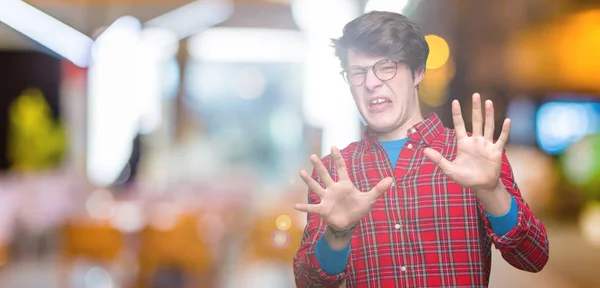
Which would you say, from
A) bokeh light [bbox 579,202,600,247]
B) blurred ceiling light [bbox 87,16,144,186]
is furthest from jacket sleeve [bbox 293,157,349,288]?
bokeh light [bbox 579,202,600,247]

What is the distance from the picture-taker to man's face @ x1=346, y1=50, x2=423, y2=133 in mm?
937

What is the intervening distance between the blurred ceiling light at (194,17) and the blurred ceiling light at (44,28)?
828 millimetres

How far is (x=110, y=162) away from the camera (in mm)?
Result: 4363

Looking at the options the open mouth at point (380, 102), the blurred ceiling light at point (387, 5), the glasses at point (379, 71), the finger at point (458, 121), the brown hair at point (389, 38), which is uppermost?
the blurred ceiling light at point (387, 5)

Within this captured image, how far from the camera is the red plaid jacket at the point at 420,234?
3.02ft

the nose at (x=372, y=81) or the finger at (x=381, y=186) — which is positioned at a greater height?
the nose at (x=372, y=81)

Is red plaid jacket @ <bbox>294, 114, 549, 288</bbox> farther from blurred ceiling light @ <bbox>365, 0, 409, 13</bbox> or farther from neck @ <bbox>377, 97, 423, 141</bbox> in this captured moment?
blurred ceiling light @ <bbox>365, 0, 409, 13</bbox>

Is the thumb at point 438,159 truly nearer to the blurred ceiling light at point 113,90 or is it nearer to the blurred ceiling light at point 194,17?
the blurred ceiling light at point 113,90

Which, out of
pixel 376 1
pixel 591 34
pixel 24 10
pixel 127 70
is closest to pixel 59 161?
pixel 127 70

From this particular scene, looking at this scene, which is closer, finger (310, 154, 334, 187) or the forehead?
finger (310, 154, 334, 187)

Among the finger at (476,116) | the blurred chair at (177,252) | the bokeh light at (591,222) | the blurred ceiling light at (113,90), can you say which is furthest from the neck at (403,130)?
the bokeh light at (591,222)

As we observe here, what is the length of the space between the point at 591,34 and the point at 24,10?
493 centimetres

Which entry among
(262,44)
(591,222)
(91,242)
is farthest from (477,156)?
(591,222)

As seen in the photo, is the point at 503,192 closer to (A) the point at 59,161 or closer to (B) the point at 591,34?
(B) the point at 591,34
